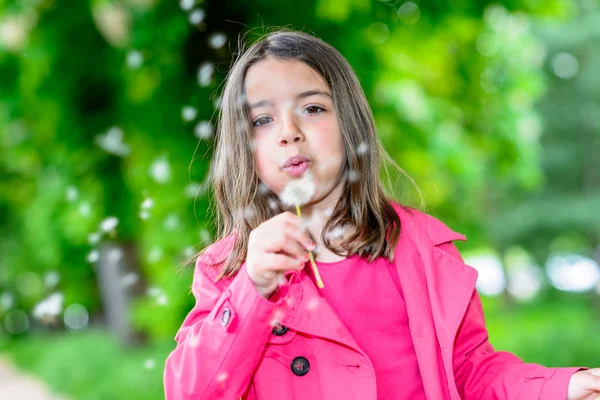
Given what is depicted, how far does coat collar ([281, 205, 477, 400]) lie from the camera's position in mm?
1499

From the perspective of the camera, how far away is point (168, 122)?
14.5ft

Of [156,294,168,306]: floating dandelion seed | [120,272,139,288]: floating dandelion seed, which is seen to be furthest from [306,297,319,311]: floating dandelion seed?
[120,272,139,288]: floating dandelion seed

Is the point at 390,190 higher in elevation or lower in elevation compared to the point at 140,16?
lower

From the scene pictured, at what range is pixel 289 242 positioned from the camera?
4.21 feet

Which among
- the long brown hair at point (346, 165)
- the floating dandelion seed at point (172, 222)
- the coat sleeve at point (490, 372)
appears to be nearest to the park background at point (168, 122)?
the floating dandelion seed at point (172, 222)

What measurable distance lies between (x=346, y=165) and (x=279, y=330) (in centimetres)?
42

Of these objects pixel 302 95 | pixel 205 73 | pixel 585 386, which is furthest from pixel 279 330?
pixel 205 73

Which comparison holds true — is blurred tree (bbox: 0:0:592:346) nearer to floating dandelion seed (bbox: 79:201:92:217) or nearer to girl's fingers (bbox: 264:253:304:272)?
floating dandelion seed (bbox: 79:201:92:217)

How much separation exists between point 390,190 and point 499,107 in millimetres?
4935

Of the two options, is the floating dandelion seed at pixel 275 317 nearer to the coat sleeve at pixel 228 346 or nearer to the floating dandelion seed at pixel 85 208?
the coat sleeve at pixel 228 346

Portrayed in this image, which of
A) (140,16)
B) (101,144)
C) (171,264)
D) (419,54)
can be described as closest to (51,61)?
(101,144)

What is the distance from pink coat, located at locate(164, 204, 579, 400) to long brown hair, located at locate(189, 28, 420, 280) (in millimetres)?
61

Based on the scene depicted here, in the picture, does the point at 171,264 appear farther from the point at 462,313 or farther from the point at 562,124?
the point at 562,124

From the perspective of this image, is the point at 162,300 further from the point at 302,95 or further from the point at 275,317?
the point at 275,317
